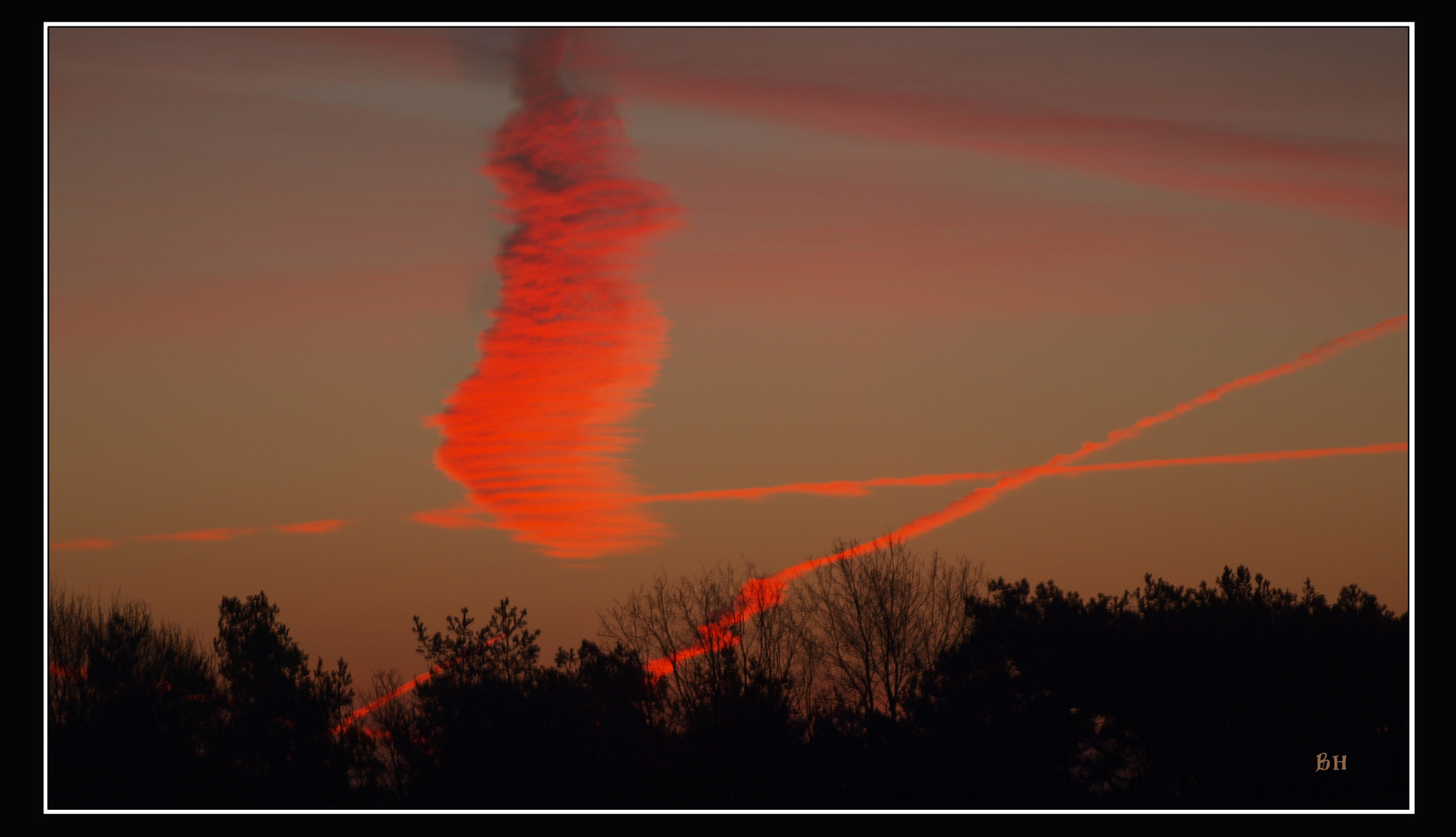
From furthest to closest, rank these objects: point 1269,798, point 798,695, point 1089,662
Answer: point 798,695
point 1089,662
point 1269,798

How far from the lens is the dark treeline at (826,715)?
81.9 ft

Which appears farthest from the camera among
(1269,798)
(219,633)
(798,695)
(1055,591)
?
(219,633)

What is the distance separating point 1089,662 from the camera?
28.6 m

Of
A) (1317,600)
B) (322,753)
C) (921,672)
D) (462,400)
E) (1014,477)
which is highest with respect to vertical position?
(462,400)

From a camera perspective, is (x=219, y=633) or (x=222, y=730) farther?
(x=219, y=633)

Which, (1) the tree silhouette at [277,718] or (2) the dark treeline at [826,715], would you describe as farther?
(1) the tree silhouette at [277,718]

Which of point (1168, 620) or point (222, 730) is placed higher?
point (1168, 620)

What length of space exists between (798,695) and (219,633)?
20.5 metres

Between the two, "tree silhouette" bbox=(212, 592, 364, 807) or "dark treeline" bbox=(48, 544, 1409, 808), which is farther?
"tree silhouette" bbox=(212, 592, 364, 807)

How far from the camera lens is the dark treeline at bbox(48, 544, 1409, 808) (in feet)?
81.9

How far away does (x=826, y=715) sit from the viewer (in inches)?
1245

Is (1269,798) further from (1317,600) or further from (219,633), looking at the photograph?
(219,633)

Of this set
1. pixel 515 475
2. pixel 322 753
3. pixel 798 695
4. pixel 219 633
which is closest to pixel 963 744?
pixel 798 695

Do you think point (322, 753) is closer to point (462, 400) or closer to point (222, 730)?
point (222, 730)
